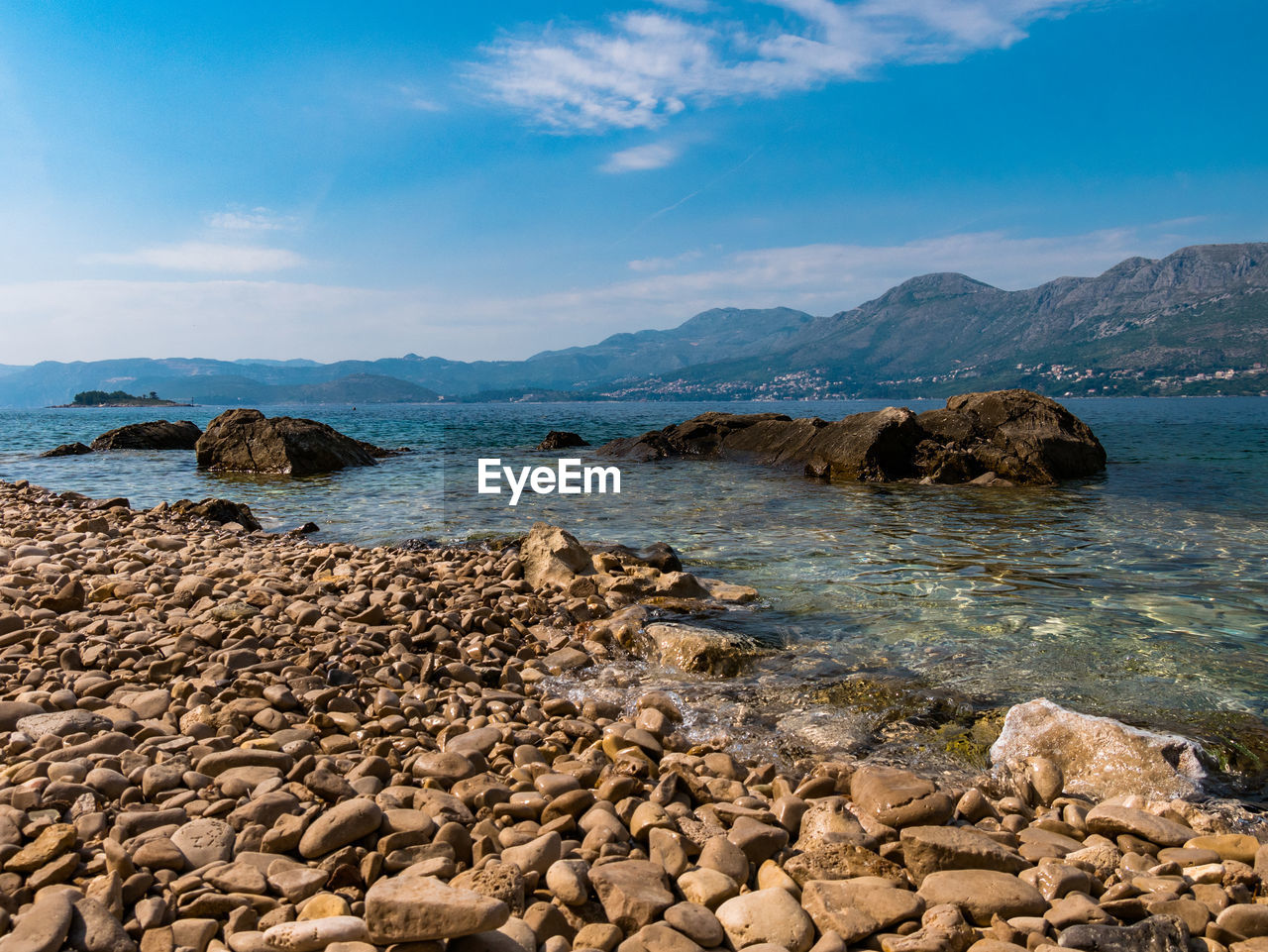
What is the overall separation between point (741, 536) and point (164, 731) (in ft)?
30.4

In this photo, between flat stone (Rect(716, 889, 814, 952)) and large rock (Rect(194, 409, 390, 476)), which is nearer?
flat stone (Rect(716, 889, 814, 952))

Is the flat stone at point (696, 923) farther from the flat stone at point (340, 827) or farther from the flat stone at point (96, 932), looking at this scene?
the flat stone at point (96, 932)

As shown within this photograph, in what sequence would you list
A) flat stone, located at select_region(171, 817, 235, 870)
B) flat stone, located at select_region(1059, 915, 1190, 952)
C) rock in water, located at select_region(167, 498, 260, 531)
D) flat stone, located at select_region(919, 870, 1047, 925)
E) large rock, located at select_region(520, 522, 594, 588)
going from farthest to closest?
rock in water, located at select_region(167, 498, 260, 531), large rock, located at select_region(520, 522, 594, 588), flat stone, located at select_region(171, 817, 235, 870), flat stone, located at select_region(919, 870, 1047, 925), flat stone, located at select_region(1059, 915, 1190, 952)

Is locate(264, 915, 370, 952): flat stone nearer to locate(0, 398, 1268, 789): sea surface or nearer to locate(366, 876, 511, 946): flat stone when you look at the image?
locate(366, 876, 511, 946): flat stone

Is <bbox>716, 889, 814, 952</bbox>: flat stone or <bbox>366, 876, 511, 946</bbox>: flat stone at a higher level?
<bbox>366, 876, 511, 946</bbox>: flat stone

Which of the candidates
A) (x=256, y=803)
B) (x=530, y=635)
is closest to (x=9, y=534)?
(x=530, y=635)

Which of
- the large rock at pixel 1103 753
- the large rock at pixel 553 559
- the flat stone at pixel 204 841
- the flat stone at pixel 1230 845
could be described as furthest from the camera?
the large rock at pixel 553 559

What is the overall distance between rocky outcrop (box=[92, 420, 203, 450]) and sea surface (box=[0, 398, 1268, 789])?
45.3ft

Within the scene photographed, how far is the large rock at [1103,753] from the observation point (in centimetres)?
423

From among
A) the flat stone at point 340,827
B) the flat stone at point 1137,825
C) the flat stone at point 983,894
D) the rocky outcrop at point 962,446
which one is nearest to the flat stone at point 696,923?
the flat stone at point 983,894

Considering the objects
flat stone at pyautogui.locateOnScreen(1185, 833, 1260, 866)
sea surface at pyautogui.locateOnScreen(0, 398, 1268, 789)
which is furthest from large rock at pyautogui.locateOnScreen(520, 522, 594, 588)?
flat stone at pyautogui.locateOnScreen(1185, 833, 1260, 866)

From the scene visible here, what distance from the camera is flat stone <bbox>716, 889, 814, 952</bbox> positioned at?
106 inches

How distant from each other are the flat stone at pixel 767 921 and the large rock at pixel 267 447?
75.3ft

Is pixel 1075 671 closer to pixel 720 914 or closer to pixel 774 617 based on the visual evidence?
pixel 774 617
